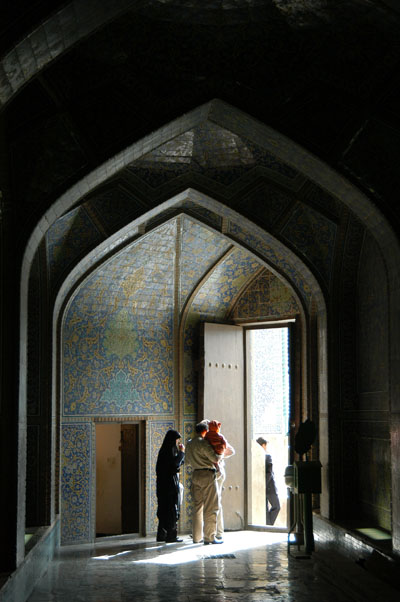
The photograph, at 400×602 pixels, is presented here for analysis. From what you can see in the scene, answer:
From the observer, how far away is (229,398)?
10594mm

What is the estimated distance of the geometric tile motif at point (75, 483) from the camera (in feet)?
31.0

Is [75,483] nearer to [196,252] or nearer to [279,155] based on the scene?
[196,252]

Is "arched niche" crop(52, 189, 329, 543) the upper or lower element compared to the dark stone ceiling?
lower

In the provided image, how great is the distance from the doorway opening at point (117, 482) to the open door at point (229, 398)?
1.56 m

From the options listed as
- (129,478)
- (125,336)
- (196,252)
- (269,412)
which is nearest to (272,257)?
(196,252)

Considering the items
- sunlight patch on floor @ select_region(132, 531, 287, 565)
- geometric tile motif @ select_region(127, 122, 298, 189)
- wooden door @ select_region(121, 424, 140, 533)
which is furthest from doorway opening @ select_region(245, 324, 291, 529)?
geometric tile motif @ select_region(127, 122, 298, 189)

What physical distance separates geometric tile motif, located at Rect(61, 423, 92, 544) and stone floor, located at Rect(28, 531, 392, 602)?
25 cm

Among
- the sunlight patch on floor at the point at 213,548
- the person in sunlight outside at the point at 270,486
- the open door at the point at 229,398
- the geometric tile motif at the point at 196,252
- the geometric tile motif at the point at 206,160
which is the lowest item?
the sunlight patch on floor at the point at 213,548

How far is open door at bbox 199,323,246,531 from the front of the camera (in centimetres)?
1037

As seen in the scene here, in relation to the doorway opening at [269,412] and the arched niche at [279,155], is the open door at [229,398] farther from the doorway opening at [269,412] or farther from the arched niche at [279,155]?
the arched niche at [279,155]

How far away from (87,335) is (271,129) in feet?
A: 15.4

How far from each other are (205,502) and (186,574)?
1943 millimetres

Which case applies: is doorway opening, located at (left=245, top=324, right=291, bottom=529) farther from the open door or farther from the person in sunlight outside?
the open door

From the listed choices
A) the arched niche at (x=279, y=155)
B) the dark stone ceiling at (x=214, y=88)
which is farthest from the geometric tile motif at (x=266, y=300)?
the dark stone ceiling at (x=214, y=88)
